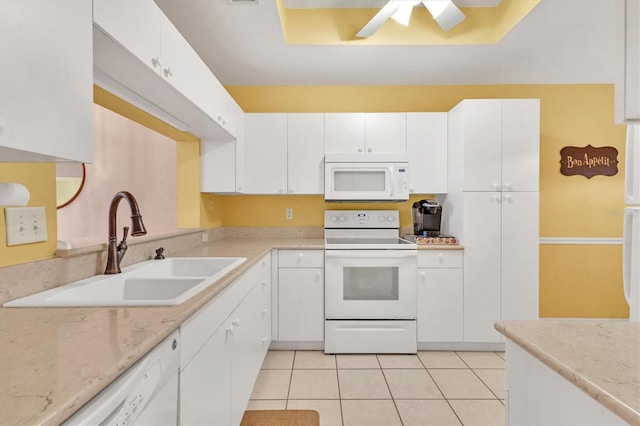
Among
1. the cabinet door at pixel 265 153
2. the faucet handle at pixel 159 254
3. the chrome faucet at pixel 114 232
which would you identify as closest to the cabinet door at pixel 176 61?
the chrome faucet at pixel 114 232

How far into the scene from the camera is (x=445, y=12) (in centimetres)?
224

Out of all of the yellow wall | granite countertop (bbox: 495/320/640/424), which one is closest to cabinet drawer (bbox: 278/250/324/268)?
the yellow wall

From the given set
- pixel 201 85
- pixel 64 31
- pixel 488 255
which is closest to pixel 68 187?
pixel 201 85

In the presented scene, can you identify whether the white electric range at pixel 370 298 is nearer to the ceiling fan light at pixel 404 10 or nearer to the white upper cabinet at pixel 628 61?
the ceiling fan light at pixel 404 10

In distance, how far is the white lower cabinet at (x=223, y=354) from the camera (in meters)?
1.13

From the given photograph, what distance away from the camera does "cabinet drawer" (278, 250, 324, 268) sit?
9.65ft

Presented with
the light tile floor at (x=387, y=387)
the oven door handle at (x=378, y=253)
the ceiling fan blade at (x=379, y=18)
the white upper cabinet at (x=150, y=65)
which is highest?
the ceiling fan blade at (x=379, y=18)

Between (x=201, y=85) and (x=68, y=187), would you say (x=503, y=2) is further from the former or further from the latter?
(x=68, y=187)

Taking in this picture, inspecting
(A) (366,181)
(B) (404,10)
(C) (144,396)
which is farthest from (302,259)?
(C) (144,396)

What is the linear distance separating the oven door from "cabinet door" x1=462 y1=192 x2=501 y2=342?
0.47m

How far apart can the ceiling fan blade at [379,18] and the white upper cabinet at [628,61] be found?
5.42 feet

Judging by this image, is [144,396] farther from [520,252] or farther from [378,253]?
[520,252]

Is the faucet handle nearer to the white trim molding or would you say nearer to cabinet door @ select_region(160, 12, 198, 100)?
cabinet door @ select_region(160, 12, 198, 100)

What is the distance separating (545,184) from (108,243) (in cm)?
368
